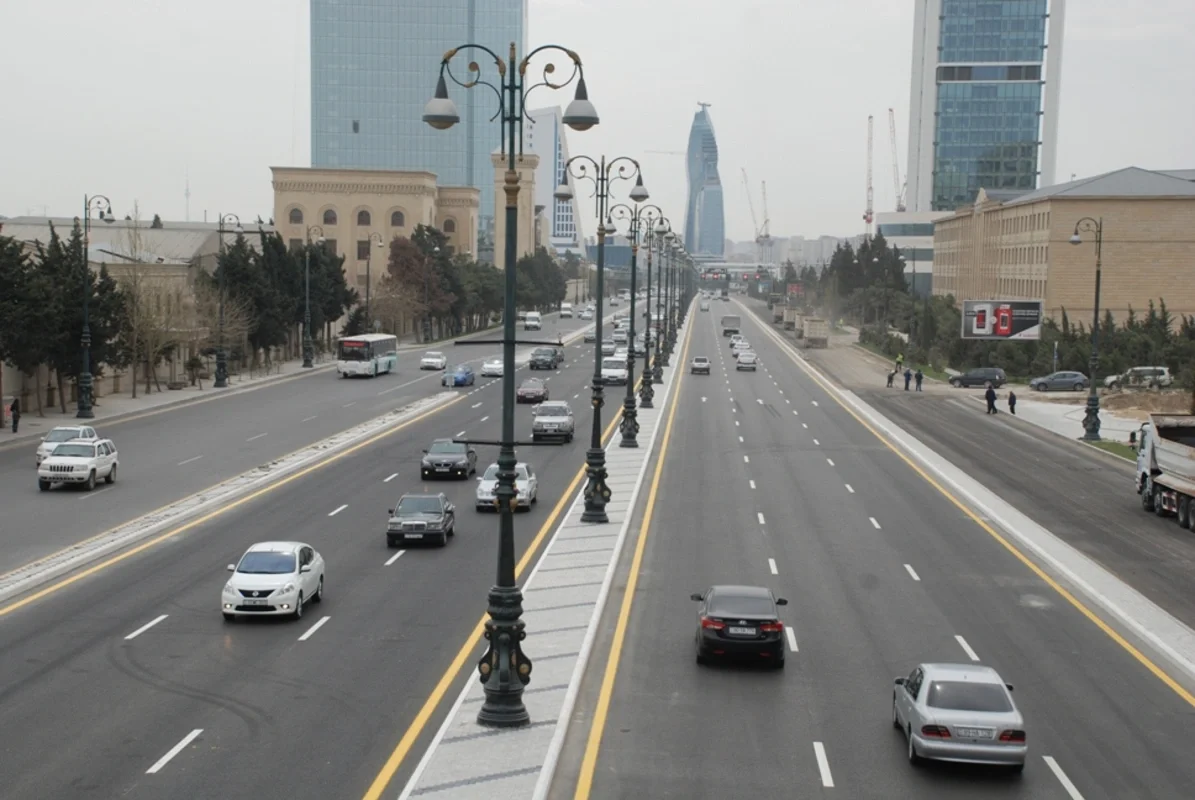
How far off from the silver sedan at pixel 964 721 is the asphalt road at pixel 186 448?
1975cm

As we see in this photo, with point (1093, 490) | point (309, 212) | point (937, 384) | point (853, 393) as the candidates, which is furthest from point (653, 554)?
point (309, 212)

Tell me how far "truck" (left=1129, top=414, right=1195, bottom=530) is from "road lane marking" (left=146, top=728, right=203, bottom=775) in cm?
2795

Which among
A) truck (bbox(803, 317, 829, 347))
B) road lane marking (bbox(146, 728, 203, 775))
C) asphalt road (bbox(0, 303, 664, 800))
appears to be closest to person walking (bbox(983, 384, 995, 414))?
asphalt road (bbox(0, 303, 664, 800))

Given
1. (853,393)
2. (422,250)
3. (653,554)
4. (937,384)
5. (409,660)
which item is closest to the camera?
(409,660)

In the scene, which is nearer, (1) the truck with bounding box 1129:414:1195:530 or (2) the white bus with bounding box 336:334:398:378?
(1) the truck with bounding box 1129:414:1195:530

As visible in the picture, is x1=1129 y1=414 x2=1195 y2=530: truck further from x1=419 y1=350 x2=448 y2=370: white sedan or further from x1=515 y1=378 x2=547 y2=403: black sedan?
x1=419 y1=350 x2=448 y2=370: white sedan

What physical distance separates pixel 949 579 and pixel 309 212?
130 m

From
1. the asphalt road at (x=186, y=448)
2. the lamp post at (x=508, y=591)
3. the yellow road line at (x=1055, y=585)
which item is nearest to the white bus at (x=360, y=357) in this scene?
the asphalt road at (x=186, y=448)

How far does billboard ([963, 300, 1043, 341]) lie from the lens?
90312mm

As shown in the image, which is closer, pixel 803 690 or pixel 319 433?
pixel 803 690

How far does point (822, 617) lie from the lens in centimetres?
2572

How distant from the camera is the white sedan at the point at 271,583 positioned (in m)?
24.4

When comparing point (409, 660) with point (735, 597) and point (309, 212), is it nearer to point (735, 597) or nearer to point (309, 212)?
point (735, 597)

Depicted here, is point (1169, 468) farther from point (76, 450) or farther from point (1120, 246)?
point (1120, 246)
